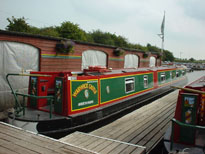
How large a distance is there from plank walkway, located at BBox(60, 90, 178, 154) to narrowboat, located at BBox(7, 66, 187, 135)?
0.43 meters

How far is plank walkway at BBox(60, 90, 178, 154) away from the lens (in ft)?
11.9

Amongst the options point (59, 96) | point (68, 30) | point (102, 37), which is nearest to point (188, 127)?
point (59, 96)

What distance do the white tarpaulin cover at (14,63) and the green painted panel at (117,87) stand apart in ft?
12.9

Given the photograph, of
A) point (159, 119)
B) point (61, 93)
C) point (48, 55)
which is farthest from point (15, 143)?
point (48, 55)

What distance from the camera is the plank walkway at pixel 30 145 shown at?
2.99 metres

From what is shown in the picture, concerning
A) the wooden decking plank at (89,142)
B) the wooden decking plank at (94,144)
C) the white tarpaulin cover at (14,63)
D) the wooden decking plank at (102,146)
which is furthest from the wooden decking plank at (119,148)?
the white tarpaulin cover at (14,63)

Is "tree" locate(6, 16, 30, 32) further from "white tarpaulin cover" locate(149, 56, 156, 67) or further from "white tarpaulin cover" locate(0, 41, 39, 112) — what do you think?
"white tarpaulin cover" locate(149, 56, 156, 67)

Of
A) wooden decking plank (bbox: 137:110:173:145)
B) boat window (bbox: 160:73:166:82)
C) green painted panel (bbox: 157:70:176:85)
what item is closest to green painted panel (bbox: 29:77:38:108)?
Answer: wooden decking plank (bbox: 137:110:173:145)

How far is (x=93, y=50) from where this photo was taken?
11469 millimetres

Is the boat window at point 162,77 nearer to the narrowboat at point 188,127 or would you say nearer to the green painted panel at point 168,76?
the green painted panel at point 168,76

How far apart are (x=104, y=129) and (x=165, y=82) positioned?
665cm

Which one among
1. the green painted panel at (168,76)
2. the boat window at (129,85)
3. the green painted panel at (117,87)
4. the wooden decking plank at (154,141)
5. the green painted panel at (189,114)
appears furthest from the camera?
the green painted panel at (168,76)

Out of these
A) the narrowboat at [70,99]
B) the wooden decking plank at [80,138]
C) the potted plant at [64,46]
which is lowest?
the wooden decking plank at [80,138]

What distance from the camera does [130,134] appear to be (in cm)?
458
